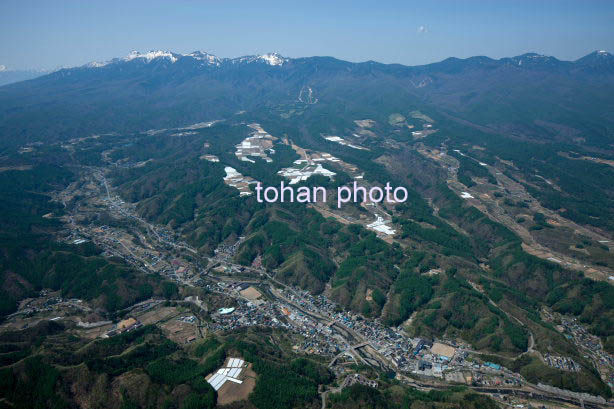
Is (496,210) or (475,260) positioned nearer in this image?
(475,260)

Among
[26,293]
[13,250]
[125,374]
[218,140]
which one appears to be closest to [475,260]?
[125,374]

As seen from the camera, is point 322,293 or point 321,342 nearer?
point 321,342

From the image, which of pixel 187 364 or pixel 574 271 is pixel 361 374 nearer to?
pixel 187 364

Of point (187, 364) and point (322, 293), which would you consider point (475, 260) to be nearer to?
point (322, 293)

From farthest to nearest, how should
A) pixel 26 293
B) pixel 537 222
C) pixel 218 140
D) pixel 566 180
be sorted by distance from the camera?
pixel 218 140 → pixel 566 180 → pixel 537 222 → pixel 26 293

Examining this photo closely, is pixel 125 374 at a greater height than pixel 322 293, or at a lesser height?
greater

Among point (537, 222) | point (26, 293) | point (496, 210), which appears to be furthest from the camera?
point (496, 210)

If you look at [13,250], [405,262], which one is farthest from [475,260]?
[13,250]

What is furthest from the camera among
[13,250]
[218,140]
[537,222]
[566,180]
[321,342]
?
[218,140]

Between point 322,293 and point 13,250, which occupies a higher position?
point 13,250
